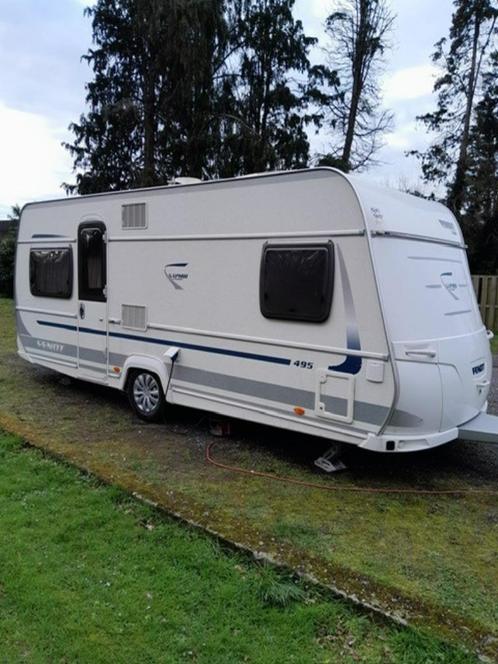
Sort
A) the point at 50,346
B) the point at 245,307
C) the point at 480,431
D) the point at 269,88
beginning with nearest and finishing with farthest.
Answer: the point at 480,431, the point at 245,307, the point at 50,346, the point at 269,88

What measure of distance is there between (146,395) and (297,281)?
238cm

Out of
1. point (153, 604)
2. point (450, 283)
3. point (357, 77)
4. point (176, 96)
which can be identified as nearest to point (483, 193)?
point (357, 77)

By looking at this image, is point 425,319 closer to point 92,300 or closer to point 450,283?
point 450,283

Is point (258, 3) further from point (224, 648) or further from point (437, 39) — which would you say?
point (224, 648)

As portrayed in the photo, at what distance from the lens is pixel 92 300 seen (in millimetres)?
6316

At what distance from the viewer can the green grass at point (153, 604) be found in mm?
2443

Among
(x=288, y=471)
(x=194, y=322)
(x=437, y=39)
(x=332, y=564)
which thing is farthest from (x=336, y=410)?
(x=437, y=39)

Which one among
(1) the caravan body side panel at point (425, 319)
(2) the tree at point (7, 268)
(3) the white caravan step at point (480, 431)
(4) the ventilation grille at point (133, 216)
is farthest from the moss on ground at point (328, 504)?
(2) the tree at point (7, 268)

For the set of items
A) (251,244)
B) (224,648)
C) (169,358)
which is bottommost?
(224,648)

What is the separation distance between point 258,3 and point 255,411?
18044mm

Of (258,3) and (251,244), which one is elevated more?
(258,3)

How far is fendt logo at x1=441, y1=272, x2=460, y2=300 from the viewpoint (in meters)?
4.57

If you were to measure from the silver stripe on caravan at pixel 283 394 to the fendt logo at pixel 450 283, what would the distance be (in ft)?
4.12

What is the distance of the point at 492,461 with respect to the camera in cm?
506
